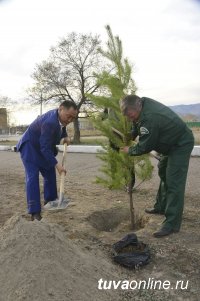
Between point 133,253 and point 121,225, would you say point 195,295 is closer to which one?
point 133,253

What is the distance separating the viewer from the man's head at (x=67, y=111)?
5.16 metres

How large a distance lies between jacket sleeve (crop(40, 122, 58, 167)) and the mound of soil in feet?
3.97

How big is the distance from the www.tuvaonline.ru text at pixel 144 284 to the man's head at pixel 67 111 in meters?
2.30

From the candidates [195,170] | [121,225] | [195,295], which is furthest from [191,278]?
[195,170]

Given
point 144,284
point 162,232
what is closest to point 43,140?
point 162,232

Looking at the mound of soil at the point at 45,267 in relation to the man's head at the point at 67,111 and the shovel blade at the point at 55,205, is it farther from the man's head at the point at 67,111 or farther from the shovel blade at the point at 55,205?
the shovel blade at the point at 55,205

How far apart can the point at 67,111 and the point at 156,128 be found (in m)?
1.24

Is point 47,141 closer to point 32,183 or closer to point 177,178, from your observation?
point 32,183

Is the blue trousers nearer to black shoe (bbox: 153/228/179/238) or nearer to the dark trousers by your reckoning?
black shoe (bbox: 153/228/179/238)

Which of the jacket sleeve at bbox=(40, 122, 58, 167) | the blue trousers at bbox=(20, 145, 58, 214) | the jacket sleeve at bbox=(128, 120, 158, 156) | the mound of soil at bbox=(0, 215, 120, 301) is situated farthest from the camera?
the blue trousers at bbox=(20, 145, 58, 214)

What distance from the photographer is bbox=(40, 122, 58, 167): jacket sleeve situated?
5.15m

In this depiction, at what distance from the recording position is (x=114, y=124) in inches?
215

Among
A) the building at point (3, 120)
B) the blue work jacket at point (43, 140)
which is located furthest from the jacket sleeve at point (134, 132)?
the building at point (3, 120)

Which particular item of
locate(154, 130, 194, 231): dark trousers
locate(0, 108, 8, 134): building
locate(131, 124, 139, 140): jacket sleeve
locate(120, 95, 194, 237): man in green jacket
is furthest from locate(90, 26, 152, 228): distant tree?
locate(0, 108, 8, 134): building
